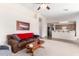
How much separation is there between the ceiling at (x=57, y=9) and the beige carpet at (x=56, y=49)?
51 cm

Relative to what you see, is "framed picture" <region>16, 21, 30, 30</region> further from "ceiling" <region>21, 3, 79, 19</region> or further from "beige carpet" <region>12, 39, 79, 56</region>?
"beige carpet" <region>12, 39, 79, 56</region>

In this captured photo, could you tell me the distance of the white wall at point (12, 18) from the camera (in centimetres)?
208

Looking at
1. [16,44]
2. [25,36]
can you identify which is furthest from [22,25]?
[16,44]

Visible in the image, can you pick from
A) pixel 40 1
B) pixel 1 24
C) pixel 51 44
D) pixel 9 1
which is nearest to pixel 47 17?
pixel 40 1

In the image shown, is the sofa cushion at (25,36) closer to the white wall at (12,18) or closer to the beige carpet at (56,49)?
the white wall at (12,18)

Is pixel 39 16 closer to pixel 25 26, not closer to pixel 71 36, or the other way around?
pixel 25 26

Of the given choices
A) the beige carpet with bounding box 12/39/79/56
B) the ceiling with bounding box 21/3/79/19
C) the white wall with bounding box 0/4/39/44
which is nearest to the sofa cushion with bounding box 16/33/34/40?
the white wall with bounding box 0/4/39/44

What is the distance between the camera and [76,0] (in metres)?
1.92

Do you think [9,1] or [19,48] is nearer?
[9,1]

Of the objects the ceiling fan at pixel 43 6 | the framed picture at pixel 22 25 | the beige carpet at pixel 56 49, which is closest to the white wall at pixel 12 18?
the framed picture at pixel 22 25

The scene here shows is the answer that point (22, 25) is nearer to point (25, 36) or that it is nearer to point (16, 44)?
point (25, 36)

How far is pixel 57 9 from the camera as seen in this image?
2.11 m

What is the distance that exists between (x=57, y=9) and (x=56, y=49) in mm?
736

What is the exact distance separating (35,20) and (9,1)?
60 cm
